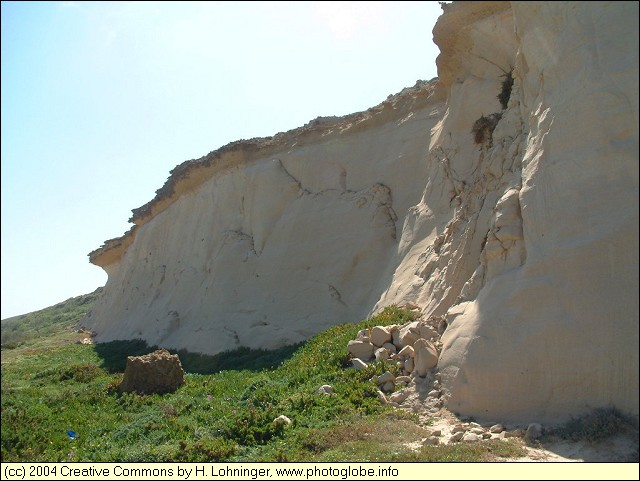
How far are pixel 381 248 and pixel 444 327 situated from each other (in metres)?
5.89

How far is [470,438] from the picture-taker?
5.89m

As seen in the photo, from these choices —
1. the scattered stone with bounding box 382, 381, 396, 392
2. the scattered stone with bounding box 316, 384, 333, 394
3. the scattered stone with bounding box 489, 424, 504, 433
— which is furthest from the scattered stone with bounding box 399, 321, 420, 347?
the scattered stone with bounding box 489, 424, 504, 433

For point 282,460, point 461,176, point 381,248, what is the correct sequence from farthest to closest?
point 381,248, point 461,176, point 282,460

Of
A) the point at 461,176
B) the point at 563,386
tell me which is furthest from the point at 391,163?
the point at 563,386

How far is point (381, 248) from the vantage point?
14188 mm

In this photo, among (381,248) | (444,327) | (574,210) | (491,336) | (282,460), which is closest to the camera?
(282,460)

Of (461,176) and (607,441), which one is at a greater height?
(461,176)

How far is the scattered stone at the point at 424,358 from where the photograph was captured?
7723mm

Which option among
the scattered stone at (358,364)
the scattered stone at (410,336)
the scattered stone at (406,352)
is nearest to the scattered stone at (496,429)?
the scattered stone at (406,352)

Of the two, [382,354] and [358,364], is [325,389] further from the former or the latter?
[382,354]

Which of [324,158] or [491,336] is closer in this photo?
[491,336]

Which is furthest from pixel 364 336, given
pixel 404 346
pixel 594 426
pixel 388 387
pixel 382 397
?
pixel 594 426

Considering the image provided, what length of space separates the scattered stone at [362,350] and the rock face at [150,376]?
3.38 metres

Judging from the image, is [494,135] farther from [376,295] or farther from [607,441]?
[607,441]
